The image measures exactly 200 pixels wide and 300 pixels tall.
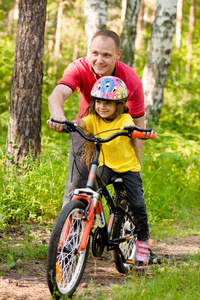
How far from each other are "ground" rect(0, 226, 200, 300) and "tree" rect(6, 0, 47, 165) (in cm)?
150

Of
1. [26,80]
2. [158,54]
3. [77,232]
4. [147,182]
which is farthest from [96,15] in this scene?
[77,232]

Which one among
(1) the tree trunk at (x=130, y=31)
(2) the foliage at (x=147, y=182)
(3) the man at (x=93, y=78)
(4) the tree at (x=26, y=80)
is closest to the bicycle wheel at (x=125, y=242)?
(3) the man at (x=93, y=78)

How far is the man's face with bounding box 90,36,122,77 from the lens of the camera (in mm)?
3461

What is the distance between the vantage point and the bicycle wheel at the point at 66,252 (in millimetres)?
2666

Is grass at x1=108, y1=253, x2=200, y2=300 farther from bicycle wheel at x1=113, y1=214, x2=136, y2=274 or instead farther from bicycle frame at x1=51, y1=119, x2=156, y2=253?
bicycle frame at x1=51, y1=119, x2=156, y2=253

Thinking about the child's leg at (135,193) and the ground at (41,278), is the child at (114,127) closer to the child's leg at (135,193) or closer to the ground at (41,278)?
the child's leg at (135,193)

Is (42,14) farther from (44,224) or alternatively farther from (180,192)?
(180,192)

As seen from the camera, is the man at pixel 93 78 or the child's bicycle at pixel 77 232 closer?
the child's bicycle at pixel 77 232

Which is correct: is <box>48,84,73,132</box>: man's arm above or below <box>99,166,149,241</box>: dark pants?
above

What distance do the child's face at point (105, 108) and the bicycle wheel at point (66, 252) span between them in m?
0.90

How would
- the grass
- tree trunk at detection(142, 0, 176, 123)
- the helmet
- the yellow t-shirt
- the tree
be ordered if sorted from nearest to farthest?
the grass → the helmet → the yellow t-shirt → the tree → tree trunk at detection(142, 0, 176, 123)

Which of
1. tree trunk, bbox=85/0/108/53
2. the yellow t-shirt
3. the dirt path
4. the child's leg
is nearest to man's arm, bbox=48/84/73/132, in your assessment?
the yellow t-shirt

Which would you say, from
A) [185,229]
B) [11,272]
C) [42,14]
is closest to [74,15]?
[42,14]

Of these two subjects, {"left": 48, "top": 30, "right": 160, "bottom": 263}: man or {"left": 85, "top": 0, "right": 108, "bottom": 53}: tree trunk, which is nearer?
{"left": 48, "top": 30, "right": 160, "bottom": 263}: man
